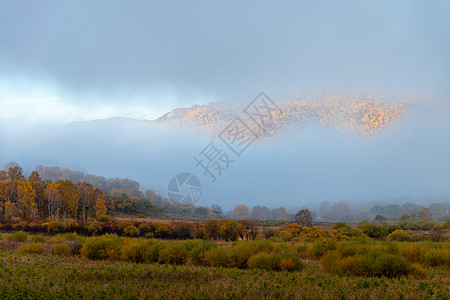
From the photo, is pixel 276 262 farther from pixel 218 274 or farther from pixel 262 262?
pixel 218 274

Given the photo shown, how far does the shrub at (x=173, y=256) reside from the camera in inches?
543

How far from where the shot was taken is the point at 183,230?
33.9m

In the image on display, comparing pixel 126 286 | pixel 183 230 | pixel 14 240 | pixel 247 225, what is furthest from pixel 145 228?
pixel 126 286

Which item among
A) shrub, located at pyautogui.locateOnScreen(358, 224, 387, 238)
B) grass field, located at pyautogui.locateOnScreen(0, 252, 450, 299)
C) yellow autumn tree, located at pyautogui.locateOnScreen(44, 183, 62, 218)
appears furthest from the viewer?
yellow autumn tree, located at pyautogui.locateOnScreen(44, 183, 62, 218)

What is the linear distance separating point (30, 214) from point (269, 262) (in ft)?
175

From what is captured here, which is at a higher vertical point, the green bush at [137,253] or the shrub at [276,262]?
the green bush at [137,253]

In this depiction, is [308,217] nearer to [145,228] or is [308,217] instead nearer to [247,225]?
[247,225]

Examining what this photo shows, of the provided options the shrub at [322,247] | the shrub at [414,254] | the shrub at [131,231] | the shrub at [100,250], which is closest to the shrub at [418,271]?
the shrub at [414,254]

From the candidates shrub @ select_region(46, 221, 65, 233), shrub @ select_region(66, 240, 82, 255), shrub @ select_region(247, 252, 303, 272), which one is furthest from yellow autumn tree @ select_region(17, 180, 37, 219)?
shrub @ select_region(247, 252, 303, 272)

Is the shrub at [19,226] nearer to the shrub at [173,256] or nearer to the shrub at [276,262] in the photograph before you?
the shrub at [173,256]

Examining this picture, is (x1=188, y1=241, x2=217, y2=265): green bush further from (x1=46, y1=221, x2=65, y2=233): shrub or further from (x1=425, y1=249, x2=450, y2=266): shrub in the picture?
(x1=46, y1=221, x2=65, y2=233): shrub

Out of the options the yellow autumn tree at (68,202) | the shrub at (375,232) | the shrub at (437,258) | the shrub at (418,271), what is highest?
the yellow autumn tree at (68,202)

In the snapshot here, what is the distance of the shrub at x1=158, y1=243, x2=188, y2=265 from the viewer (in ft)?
45.2

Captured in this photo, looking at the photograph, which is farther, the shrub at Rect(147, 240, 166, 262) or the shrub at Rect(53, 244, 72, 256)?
the shrub at Rect(53, 244, 72, 256)
